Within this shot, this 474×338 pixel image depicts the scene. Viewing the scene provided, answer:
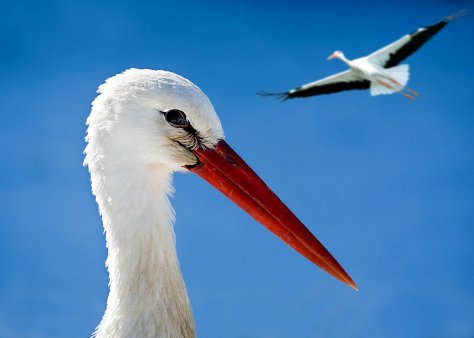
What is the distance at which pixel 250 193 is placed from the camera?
6.75ft

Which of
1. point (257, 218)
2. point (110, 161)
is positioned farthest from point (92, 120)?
point (257, 218)

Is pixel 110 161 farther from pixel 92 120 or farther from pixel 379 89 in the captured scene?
pixel 379 89

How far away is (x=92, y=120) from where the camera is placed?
193cm

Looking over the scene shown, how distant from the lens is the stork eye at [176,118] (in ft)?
6.24

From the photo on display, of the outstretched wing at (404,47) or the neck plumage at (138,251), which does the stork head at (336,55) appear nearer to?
the outstretched wing at (404,47)

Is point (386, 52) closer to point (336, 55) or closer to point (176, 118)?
point (336, 55)

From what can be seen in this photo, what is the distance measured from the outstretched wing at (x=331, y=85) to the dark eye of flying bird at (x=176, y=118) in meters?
6.29

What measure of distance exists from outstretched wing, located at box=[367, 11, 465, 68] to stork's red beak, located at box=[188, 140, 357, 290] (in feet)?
23.7

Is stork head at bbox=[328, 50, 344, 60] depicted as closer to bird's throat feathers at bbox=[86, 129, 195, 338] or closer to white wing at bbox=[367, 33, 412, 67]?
white wing at bbox=[367, 33, 412, 67]

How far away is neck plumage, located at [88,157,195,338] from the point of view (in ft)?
6.30

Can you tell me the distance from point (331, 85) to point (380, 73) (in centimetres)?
82

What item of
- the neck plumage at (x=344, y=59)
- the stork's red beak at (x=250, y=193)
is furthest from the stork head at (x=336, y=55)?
the stork's red beak at (x=250, y=193)

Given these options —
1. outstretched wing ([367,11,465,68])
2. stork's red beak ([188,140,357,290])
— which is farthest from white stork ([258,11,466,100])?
stork's red beak ([188,140,357,290])

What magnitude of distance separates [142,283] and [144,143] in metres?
0.44
